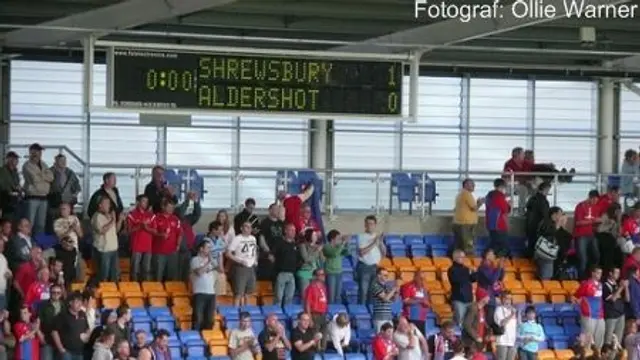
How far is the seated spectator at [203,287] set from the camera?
24594mm

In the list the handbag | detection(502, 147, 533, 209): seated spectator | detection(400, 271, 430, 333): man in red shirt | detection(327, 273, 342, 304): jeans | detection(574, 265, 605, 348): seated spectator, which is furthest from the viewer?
detection(502, 147, 533, 209): seated spectator

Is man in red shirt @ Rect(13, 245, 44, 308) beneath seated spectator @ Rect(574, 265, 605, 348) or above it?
above

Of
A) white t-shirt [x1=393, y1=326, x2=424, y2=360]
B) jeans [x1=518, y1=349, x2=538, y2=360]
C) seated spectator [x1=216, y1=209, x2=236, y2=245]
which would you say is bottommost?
jeans [x1=518, y1=349, x2=538, y2=360]

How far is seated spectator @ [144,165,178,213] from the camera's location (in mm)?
25750

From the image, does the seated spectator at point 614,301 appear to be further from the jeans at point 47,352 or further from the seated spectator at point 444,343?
the jeans at point 47,352

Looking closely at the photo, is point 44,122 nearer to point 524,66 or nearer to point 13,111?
point 13,111

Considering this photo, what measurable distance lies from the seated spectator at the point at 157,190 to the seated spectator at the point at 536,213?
582 cm

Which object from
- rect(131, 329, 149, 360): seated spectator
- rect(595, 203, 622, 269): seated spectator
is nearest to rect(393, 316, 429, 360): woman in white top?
rect(131, 329, 149, 360): seated spectator

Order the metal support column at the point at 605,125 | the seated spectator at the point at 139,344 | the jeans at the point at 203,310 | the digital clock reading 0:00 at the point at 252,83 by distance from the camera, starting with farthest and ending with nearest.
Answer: the metal support column at the point at 605,125 → the jeans at the point at 203,310 → the digital clock reading 0:00 at the point at 252,83 → the seated spectator at the point at 139,344

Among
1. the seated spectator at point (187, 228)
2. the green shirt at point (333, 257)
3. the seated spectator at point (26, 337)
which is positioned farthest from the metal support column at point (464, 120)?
the seated spectator at point (26, 337)

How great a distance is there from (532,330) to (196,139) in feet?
25.1

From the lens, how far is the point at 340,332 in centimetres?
2500

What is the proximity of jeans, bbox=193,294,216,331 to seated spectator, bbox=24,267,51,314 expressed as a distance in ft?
7.85

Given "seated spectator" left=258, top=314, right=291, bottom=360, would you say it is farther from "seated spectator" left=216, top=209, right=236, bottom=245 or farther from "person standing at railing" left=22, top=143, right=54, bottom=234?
"person standing at railing" left=22, top=143, right=54, bottom=234
